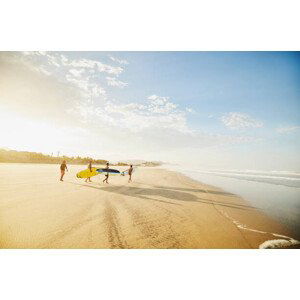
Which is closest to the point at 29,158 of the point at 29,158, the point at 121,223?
the point at 29,158

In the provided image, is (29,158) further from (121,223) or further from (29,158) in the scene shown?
(121,223)

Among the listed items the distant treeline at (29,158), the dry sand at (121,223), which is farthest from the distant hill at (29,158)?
the dry sand at (121,223)

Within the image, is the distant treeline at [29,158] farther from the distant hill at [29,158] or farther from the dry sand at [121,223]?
the dry sand at [121,223]

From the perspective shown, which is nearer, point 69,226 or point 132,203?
point 69,226

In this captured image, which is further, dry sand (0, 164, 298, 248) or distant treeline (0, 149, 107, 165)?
distant treeline (0, 149, 107, 165)

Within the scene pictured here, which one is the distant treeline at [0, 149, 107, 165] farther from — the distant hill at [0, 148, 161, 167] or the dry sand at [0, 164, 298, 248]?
the dry sand at [0, 164, 298, 248]

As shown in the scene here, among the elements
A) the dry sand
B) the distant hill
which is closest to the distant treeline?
the distant hill

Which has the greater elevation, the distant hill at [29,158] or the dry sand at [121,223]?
the distant hill at [29,158]
